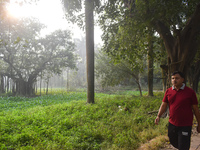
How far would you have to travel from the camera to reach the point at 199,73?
15.0 m

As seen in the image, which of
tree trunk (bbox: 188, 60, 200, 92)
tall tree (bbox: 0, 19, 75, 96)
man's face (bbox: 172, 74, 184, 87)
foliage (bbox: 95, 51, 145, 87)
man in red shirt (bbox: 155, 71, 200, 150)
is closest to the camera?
man in red shirt (bbox: 155, 71, 200, 150)

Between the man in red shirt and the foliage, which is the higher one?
the foliage

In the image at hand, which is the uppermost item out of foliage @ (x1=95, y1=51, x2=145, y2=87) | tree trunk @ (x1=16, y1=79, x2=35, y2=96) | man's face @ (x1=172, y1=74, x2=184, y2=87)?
foliage @ (x1=95, y1=51, x2=145, y2=87)

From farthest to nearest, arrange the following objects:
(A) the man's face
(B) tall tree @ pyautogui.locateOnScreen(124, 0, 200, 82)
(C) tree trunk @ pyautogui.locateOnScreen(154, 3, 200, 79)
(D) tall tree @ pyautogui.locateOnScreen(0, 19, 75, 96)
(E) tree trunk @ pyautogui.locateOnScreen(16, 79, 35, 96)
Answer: (E) tree trunk @ pyautogui.locateOnScreen(16, 79, 35, 96)
(D) tall tree @ pyautogui.locateOnScreen(0, 19, 75, 96)
(C) tree trunk @ pyautogui.locateOnScreen(154, 3, 200, 79)
(B) tall tree @ pyautogui.locateOnScreen(124, 0, 200, 82)
(A) the man's face

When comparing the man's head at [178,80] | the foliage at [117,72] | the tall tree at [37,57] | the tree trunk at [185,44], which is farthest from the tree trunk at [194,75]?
the tall tree at [37,57]

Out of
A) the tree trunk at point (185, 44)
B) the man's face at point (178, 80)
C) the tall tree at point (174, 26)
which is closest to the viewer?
the man's face at point (178, 80)

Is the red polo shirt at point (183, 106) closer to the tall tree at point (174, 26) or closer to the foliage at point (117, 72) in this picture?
the tall tree at point (174, 26)

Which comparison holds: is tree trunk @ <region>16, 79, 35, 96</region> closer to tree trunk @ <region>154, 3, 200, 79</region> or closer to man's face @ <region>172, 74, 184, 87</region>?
tree trunk @ <region>154, 3, 200, 79</region>

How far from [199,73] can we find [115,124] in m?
12.8

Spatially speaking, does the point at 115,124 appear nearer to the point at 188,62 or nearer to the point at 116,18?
the point at 188,62

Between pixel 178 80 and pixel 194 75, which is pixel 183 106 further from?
pixel 194 75

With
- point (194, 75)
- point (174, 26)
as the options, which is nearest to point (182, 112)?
point (174, 26)

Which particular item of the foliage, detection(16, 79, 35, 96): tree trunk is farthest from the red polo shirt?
detection(16, 79, 35, 96): tree trunk

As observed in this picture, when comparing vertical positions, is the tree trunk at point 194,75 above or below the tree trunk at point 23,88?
above
